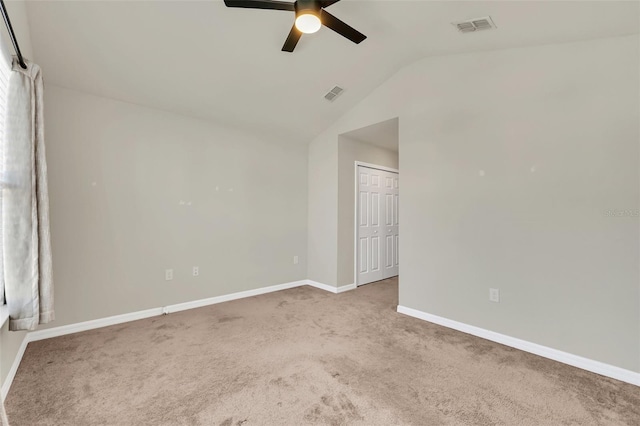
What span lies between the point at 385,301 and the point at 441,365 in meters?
1.62

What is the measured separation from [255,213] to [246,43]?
2.19m

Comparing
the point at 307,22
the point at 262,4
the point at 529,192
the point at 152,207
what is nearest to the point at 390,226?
the point at 529,192

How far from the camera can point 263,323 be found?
3105mm

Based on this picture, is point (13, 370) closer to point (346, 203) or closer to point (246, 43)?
point (246, 43)

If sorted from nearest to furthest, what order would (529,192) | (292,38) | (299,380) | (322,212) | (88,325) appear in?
(299,380)
(292,38)
(529,192)
(88,325)
(322,212)

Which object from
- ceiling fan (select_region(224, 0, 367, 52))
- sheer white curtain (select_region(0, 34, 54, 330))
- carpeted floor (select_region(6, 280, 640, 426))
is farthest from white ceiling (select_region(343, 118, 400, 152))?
sheer white curtain (select_region(0, 34, 54, 330))

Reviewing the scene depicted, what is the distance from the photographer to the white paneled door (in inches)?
185

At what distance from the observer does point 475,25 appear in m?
2.49

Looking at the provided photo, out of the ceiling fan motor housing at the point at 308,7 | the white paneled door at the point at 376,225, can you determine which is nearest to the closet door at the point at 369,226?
the white paneled door at the point at 376,225

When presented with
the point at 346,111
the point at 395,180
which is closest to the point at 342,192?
the point at 346,111

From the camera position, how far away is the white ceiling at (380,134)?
3.85 meters

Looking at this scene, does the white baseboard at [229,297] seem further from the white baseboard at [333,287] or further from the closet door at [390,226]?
the closet door at [390,226]

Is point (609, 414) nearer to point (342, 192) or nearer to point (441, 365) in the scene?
point (441, 365)

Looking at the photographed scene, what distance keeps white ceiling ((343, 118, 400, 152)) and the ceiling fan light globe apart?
183 centimetres
